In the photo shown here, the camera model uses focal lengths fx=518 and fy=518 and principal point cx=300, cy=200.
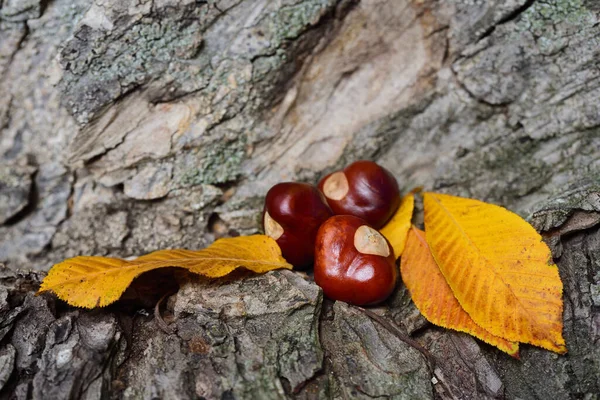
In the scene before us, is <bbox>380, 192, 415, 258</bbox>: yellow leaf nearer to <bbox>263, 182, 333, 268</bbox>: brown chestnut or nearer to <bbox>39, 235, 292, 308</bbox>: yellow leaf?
<bbox>263, 182, 333, 268</bbox>: brown chestnut

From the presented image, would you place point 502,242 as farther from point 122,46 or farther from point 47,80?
point 47,80

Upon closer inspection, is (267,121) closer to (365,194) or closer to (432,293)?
(365,194)

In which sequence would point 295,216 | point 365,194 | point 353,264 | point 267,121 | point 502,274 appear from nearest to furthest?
point 502,274 < point 353,264 < point 295,216 < point 365,194 < point 267,121

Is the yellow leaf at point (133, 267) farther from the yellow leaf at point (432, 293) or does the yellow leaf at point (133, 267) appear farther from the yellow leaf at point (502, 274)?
the yellow leaf at point (502, 274)

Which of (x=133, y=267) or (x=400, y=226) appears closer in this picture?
(x=133, y=267)

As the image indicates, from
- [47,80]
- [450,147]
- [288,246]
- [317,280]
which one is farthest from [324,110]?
[47,80]

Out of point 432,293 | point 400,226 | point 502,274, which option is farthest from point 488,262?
point 400,226
